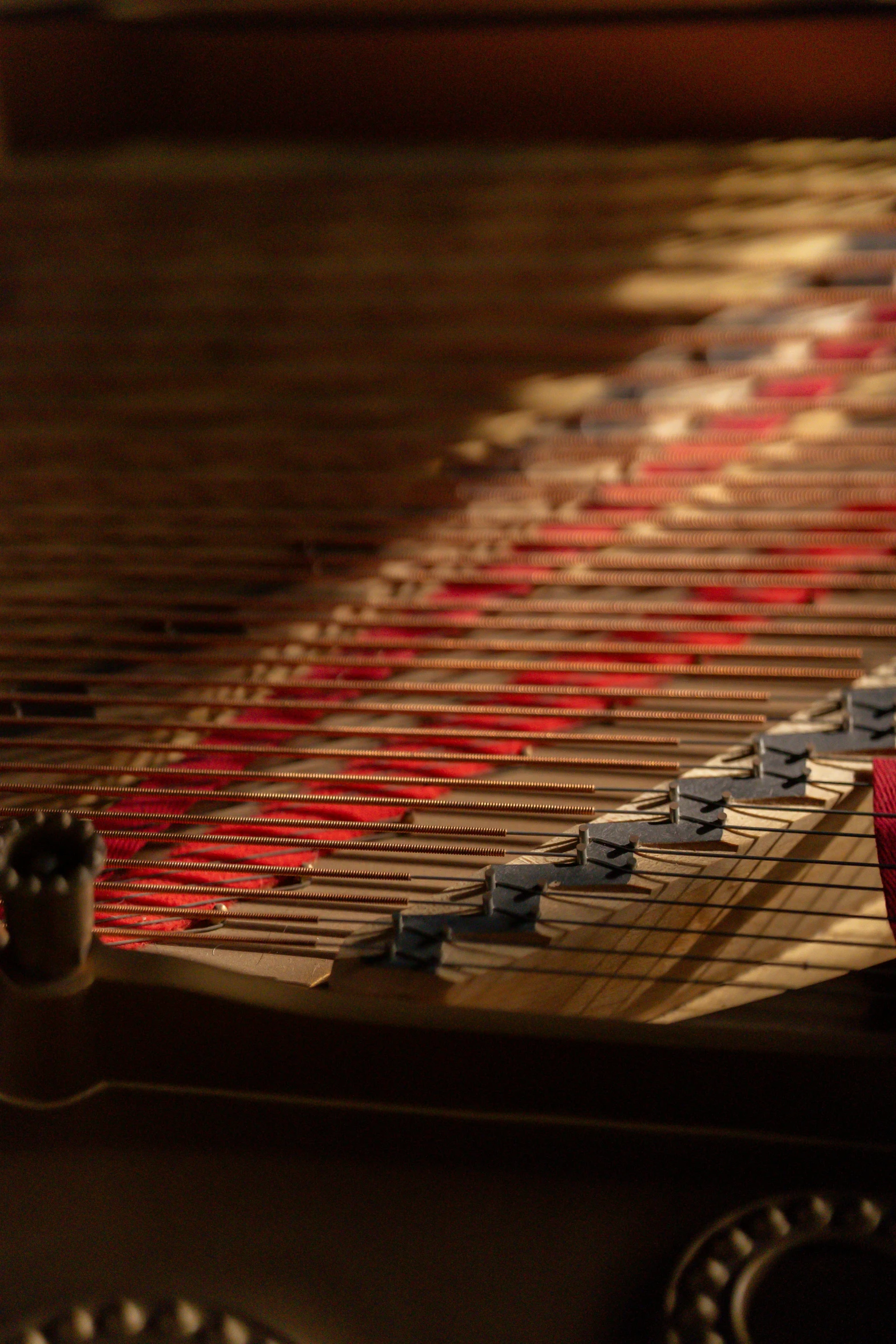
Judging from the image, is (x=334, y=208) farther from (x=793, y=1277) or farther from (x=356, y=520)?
(x=793, y=1277)

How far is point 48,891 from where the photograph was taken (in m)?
1.21

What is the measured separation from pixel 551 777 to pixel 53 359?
1.06m

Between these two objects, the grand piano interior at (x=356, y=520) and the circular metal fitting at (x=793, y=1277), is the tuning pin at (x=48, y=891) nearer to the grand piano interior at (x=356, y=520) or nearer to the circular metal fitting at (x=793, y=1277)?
the grand piano interior at (x=356, y=520)

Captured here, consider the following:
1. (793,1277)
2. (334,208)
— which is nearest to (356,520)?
(334,208)

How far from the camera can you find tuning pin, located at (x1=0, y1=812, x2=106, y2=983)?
1212 mm

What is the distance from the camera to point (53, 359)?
227cm

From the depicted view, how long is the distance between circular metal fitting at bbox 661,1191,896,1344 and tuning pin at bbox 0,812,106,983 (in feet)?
1.87

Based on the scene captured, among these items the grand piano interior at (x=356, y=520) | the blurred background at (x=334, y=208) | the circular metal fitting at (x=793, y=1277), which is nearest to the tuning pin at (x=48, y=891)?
the grand piano interior at (x=356, y=520)

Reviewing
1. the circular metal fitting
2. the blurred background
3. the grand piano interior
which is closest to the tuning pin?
the grand piano interior

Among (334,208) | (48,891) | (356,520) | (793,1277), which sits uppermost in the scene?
(334,208)

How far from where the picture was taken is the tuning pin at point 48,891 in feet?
3.98

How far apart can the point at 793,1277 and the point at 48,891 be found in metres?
0.68

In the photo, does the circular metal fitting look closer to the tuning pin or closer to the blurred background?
the tuning pin

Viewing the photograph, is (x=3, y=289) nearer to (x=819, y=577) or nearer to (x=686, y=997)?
(x=819, y=577)
